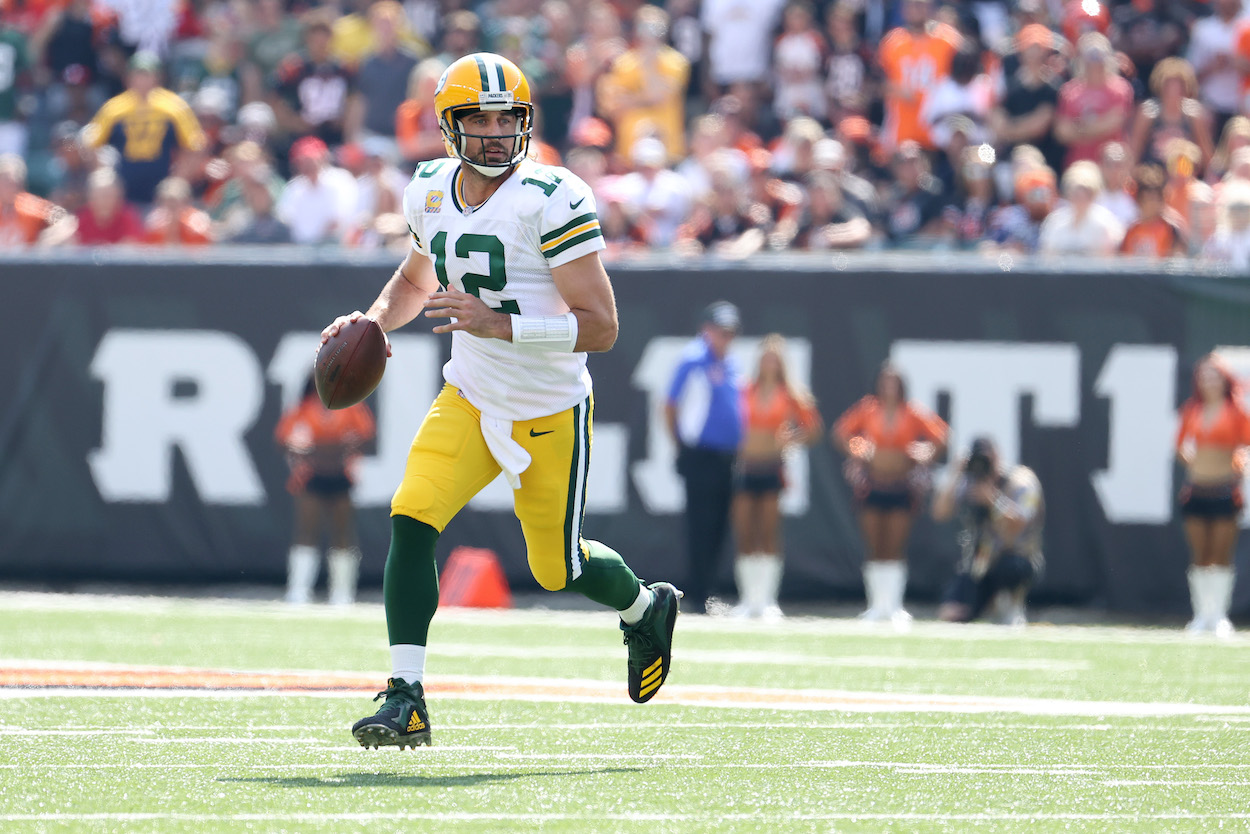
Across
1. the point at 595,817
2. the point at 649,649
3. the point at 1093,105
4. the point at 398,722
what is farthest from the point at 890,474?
the point at 595,817

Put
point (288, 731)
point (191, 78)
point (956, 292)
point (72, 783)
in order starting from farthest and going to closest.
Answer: point (191, 78) → point (956, 292) → point (288, 731) → point (72, 783)

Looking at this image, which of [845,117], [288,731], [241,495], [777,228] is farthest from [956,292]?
[288,731]

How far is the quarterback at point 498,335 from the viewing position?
Answer: 4879 mm

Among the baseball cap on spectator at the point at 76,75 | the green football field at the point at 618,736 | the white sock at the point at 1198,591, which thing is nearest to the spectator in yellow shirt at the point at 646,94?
the baseball cap on spectator at the point at 76,75

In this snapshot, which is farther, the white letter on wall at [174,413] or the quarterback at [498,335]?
the white letter on wall at [174,413]

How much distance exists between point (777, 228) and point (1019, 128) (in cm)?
188

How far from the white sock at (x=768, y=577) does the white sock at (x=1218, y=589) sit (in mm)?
2481

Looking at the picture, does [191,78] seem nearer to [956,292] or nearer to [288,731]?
[956,292]

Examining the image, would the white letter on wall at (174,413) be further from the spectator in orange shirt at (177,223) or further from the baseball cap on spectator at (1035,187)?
the baseball cap on spectator at (1035,187)

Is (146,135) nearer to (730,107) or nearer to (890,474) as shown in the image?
(730,107)

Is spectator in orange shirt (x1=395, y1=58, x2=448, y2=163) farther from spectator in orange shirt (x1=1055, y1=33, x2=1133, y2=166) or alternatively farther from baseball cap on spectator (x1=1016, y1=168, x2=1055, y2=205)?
spectator in orange shirt (x1=1055, y1=33, x2=1133, y2=166)

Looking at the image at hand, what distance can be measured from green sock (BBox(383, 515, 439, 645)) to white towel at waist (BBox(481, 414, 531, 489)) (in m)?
0.29

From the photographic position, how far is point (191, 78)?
15484 millimetres

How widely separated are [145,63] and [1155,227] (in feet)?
24.9
